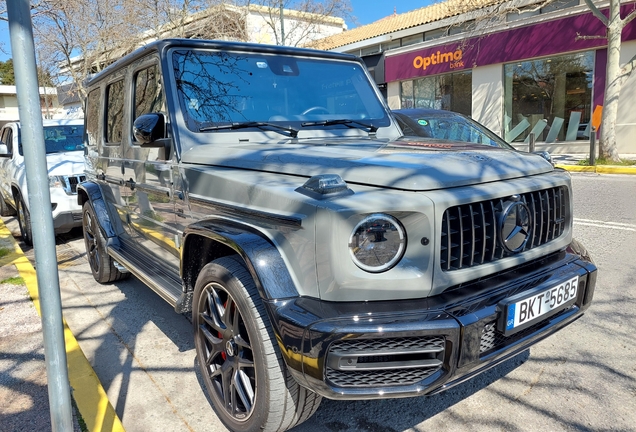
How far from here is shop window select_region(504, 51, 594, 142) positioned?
15.2 m

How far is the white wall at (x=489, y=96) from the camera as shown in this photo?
17447 millimetres

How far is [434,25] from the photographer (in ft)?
65.9

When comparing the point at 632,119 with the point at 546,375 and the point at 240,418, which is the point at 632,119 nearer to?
the point at 546,375

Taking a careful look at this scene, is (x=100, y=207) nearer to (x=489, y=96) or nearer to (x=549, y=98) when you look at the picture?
(x=549, y=98)

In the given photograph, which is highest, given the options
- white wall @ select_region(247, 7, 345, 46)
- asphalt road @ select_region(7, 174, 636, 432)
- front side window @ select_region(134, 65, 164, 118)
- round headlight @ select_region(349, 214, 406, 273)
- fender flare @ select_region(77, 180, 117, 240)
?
white wall @ select_region(247, 7, 345, 46)

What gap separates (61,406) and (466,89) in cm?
1877

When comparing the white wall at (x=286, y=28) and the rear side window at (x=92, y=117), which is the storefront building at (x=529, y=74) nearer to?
the white wall at (x=286, y=28)

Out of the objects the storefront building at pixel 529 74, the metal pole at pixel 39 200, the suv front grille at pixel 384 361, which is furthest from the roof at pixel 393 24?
the metal pole at pixel 39 200

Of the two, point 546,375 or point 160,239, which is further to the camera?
point 160,239

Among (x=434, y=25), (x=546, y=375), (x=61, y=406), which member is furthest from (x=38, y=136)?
(x=434, y=25)

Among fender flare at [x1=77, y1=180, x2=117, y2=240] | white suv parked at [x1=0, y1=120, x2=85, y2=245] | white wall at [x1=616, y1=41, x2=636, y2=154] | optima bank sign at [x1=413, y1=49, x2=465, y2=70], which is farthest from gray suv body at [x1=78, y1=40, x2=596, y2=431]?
optima bank sign at [x1=413, y1=49, x2=465, y2=70]

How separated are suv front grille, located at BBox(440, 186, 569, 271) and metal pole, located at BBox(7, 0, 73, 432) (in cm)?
151

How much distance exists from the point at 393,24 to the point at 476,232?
24.6 m

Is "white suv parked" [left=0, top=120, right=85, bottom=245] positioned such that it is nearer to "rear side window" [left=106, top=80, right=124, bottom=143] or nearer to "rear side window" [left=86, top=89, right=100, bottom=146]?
"rear side window" [left=86, top=89, right=100, bottom=146]
